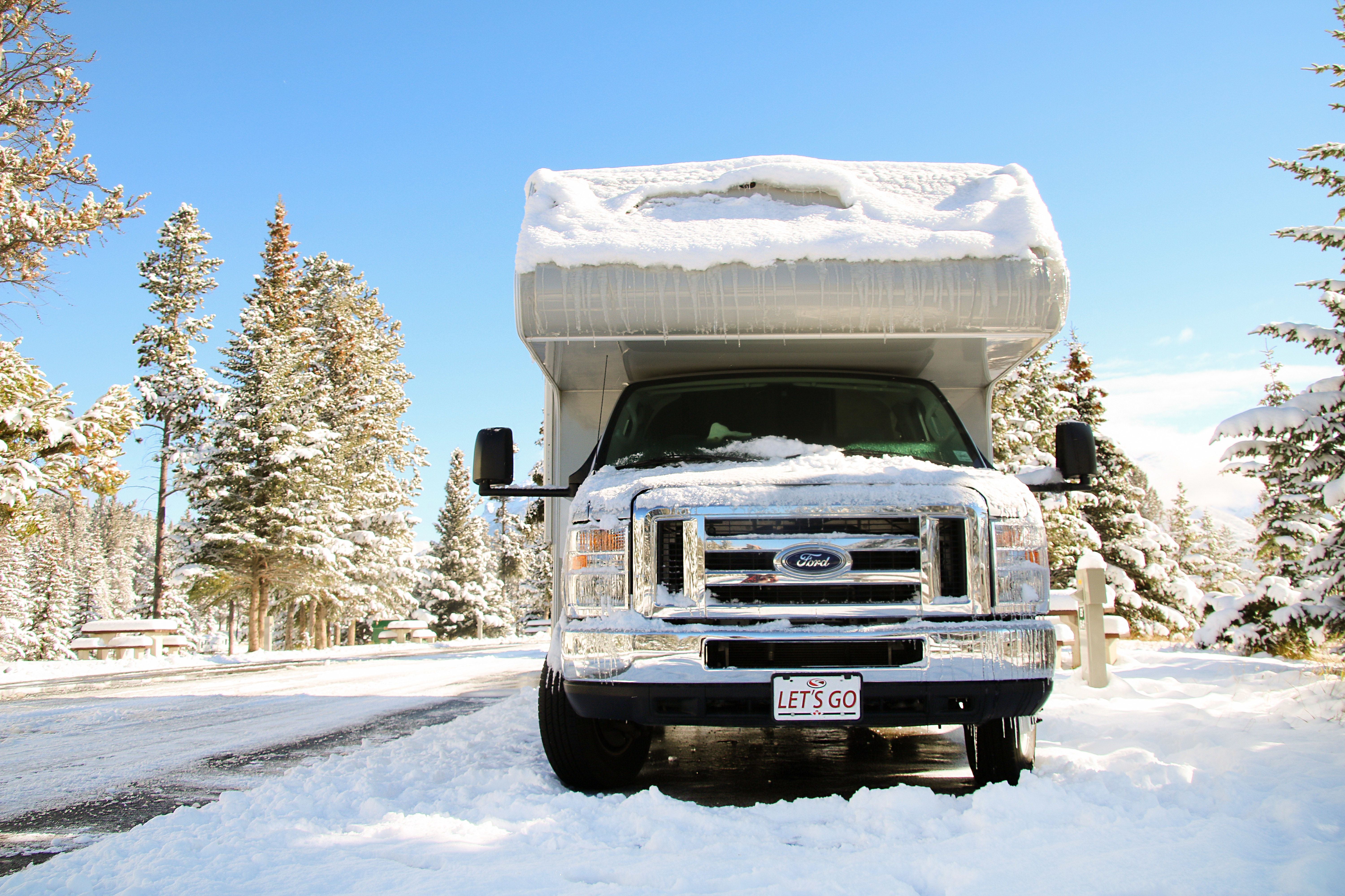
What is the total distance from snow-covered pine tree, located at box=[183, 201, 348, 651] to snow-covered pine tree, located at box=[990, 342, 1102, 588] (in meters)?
19.3

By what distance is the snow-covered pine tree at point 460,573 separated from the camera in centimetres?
5325

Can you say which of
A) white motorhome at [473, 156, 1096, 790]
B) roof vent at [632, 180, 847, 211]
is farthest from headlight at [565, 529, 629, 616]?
roof vent at [632, 180, 847, 211]

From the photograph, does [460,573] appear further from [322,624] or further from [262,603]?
[262,603]

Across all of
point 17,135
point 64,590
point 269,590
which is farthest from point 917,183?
point 64,590


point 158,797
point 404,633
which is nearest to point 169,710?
point 158,797

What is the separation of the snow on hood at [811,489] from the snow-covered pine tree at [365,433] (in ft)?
95.5

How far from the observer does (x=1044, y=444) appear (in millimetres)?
24656

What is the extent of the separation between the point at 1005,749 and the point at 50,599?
64.4m

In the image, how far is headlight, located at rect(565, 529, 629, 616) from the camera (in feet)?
12.8

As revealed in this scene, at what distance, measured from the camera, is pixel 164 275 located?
3178 cm

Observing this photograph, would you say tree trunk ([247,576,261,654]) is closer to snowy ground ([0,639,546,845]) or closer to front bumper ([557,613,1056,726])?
snowy ground ([0,639,546,845])

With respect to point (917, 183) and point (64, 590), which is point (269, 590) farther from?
point (64, 590)

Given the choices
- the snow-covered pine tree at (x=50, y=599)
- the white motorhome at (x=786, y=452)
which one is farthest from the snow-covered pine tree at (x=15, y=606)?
the white motorhome at (x=786, y=452)

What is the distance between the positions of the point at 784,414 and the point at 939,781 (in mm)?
2034
